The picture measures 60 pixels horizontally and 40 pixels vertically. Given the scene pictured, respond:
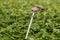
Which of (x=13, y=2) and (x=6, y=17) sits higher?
(x=13, y=2)

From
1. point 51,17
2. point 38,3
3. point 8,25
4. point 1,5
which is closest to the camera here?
point 8,25

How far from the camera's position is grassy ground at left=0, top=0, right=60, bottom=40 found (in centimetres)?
610

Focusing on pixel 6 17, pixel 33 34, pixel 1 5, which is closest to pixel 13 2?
pixel 1 5

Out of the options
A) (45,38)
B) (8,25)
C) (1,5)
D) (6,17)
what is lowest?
(45,38)

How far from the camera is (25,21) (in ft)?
22.1

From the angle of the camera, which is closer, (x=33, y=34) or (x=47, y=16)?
(x=33, y=34)

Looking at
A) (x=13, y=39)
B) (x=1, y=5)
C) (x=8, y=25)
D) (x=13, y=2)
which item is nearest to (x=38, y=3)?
(x=13, y=2)

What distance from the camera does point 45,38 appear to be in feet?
19.9

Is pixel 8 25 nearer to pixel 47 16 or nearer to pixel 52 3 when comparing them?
pixel 47 16

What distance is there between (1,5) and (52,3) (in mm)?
2157

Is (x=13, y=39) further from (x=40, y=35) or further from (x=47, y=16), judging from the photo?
(x=47, y=16)

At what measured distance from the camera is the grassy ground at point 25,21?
6.10 m

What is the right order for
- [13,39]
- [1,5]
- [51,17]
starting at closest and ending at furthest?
1. [13,39]
2. [51,17]
3. [1,5]

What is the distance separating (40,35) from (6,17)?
138cm
